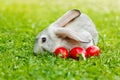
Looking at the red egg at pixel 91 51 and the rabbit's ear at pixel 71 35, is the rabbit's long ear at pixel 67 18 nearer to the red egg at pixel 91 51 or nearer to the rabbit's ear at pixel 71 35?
the rabbit's ear at pixel 71 35

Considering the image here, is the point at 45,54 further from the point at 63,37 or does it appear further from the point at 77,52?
the point at 77,52

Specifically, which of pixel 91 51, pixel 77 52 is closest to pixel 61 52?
→ pixel 77 52

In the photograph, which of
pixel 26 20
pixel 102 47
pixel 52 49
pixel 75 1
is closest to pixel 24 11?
pixel 26 20

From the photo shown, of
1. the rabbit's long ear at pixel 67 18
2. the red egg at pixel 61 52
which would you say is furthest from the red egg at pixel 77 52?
the rabbit's long ear at pixel 67 18

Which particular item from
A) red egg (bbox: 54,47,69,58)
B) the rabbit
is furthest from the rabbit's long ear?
red egg (bbox: 54,47,69,58)

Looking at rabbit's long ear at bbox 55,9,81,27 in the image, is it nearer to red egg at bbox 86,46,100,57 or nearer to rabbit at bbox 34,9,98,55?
rabbit at bbox 34,9,98,55

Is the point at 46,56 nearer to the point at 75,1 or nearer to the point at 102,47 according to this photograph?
the point at 102,47
